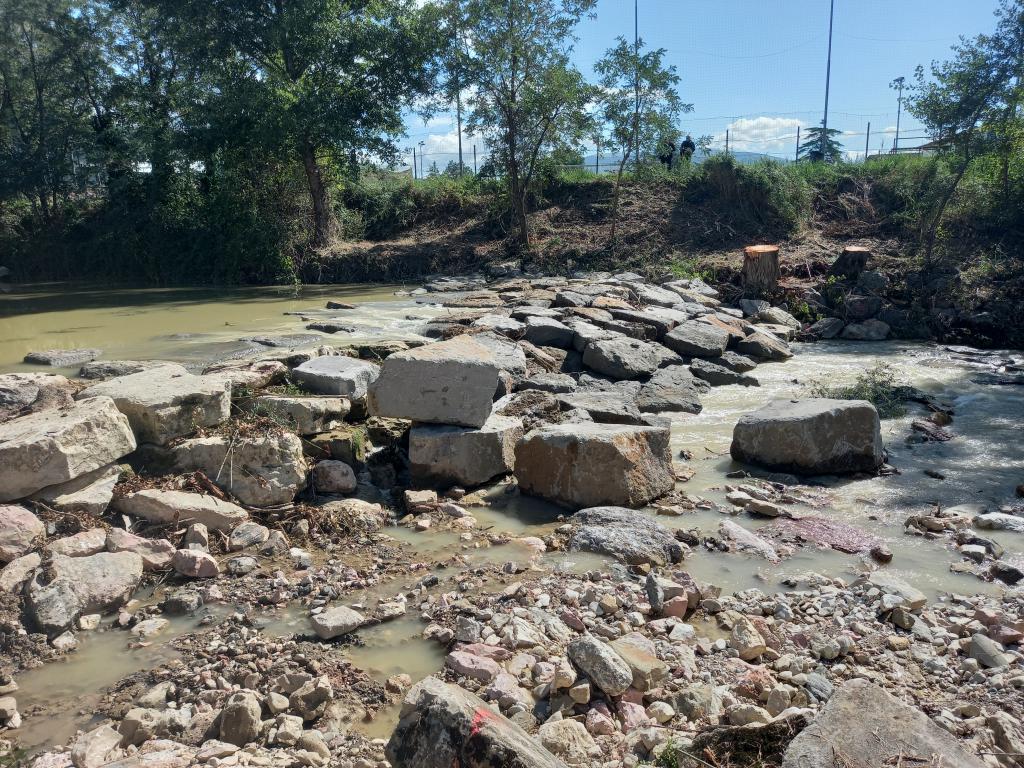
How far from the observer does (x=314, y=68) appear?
1688 cm

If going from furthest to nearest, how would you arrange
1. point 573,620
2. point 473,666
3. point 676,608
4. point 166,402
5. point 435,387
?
point 435,387
point 166,402
point 676,608
point 573,620
point 473,666

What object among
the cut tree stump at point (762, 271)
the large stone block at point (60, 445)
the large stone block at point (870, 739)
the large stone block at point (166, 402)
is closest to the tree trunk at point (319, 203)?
the cut tree stump at point (762, 271)

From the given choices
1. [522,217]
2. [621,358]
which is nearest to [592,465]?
[621,358]

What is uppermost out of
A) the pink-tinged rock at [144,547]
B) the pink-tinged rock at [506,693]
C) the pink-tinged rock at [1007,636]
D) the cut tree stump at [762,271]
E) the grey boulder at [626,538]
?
the cut tree stump at [762,271]

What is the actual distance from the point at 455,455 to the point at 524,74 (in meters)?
13.4

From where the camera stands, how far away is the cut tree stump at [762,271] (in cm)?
1345

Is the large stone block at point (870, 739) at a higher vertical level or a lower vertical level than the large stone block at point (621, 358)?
lower

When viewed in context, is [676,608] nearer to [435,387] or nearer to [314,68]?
[435,387]

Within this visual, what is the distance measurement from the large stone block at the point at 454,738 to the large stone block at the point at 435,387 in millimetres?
2989

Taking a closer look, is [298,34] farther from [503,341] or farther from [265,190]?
[503,341]

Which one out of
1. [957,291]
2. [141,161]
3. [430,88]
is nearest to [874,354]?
[957,291]

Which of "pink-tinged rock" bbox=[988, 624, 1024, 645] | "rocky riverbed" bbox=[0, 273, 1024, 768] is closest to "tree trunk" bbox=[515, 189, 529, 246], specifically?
"rocky riverbed" bbox=[0, 273, 1024, 768]

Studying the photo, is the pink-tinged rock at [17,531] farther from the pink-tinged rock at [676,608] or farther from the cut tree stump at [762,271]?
the cut tree stump at [762,271]

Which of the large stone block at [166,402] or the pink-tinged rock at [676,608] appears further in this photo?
the large stone block at [166,402]
